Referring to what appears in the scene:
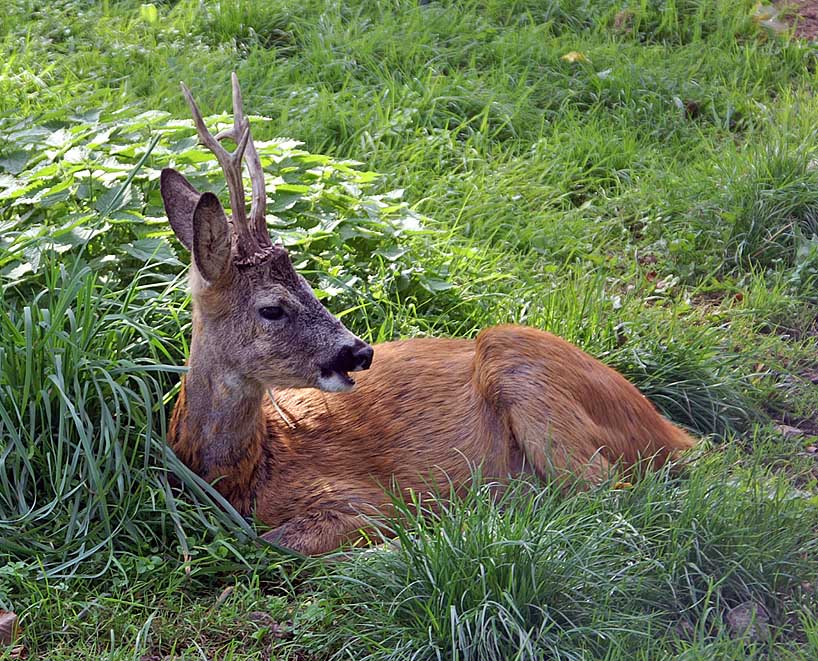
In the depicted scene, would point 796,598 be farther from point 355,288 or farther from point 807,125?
point 807,125

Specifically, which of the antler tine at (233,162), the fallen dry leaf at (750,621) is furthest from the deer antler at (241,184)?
the fallen dry leaf at (750,621)

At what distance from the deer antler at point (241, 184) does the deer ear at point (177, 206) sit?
0.77ft

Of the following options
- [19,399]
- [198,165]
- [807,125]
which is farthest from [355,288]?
[807,125]

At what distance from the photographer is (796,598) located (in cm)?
375

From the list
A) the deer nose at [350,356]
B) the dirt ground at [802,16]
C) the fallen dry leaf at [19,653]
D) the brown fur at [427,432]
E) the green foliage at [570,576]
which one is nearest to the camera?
the green foliage at [570,576]

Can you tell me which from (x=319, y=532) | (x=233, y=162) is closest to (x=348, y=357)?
(x=319, y=532)

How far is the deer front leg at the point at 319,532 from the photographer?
4.35m

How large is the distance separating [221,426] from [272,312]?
17.9 inches

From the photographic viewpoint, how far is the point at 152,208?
5.37 meters

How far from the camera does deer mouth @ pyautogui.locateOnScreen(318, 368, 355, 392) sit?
4.32 metres

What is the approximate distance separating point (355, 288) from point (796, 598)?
2.56 m

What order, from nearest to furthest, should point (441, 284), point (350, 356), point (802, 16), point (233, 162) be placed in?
point (233, 162) < point (350, 356) < point (441, 284) < point (802, 16)

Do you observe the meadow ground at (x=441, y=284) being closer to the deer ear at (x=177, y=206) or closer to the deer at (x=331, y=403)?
the deer at (x=331, y=403)

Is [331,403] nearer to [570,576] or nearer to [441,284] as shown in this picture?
[441,284]
